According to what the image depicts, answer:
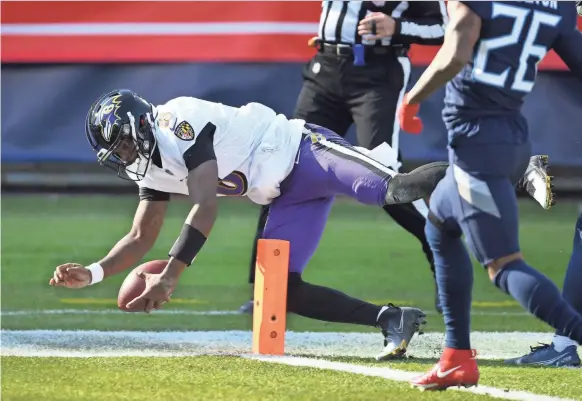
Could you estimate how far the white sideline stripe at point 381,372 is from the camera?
13.7 feet

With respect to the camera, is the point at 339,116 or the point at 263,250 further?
the point at 339,116

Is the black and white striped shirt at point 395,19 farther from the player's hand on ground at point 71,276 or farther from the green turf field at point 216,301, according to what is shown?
the player's hand on ground at point 71,276

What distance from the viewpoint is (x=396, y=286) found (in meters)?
7.70

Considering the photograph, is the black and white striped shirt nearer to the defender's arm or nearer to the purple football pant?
the purple football pant

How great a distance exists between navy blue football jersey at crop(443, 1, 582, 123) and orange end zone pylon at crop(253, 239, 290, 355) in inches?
44.1

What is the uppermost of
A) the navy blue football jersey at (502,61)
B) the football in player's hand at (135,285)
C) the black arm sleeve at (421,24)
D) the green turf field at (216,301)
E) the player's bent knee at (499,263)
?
the navy blue football jersey at (502,61)

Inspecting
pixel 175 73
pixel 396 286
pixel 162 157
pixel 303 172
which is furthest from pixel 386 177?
pixel 175 73

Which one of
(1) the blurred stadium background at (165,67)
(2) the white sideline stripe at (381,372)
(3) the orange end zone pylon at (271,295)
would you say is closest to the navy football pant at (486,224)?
(2) the white sideline stripe at (381,372)

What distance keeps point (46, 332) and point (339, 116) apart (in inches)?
74.5

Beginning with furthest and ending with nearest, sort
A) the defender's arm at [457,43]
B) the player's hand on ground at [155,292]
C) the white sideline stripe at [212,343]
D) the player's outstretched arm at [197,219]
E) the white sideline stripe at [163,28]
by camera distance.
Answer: the white sideline stripe at [163,28], the white sideline stripe at [212,343], the player's outstretched arm at [197,219], the player's hand on ground at [155,292], the defender's arm at [457,43]

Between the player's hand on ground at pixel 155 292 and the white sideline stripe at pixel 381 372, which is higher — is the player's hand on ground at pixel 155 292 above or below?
above

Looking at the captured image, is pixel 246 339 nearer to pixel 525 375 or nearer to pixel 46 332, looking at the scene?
pixel 46 332

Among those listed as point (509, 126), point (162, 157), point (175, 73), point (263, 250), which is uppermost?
point (509, 126)

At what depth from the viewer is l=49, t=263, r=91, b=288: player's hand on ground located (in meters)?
5.06
